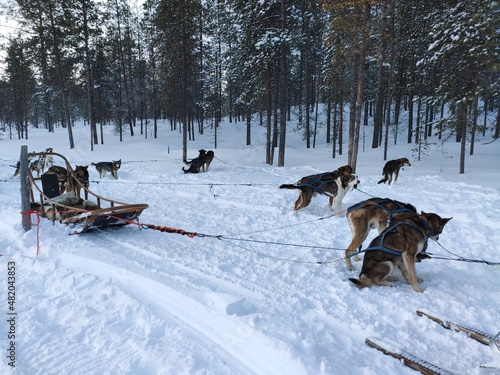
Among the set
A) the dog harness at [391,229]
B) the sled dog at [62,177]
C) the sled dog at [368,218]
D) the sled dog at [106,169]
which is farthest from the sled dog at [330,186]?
the sled dog at [106,169]

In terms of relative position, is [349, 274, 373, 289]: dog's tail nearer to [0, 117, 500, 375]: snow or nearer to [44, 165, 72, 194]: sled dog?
[0, 117, 500, 375]: snow

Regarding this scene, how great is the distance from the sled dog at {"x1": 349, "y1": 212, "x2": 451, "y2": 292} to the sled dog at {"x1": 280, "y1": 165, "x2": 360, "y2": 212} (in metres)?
3.59

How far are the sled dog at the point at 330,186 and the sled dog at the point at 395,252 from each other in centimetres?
359

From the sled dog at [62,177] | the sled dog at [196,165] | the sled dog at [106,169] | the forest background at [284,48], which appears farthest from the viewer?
the sled dog at [196,165]

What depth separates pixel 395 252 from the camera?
370 cm

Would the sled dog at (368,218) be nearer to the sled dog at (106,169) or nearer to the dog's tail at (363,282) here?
the dog's tail at (363,282)

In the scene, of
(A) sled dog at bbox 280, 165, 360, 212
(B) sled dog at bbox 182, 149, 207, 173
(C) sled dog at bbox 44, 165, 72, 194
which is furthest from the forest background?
(C) sled dog at bbox 44, 165, 72, 194

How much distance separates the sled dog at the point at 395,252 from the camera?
3725 millimetres

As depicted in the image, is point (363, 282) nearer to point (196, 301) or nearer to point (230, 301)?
point (230, 301)

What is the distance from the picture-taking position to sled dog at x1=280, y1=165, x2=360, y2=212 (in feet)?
24.4

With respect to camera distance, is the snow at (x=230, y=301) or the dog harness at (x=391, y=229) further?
the dog harness at (x=391, y=229)

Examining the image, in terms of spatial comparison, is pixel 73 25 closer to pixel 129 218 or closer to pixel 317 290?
pixel 129 218

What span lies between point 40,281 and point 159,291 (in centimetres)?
152

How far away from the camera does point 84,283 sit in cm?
375
